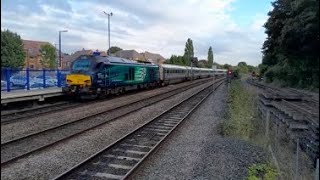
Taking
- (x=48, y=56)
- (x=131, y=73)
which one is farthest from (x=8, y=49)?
A: (x=48, y=56)

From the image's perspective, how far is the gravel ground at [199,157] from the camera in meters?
8.49

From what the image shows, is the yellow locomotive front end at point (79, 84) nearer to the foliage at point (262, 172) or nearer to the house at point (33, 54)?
the foliage at point (262, 172)

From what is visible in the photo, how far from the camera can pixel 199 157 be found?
1012 centimetres

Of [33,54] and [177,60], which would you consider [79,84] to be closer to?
[33,54]

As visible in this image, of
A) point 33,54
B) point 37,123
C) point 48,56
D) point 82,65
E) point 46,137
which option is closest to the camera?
point 46,137

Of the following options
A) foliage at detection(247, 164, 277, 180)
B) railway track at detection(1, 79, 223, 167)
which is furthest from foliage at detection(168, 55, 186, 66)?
Answer: foliage at detection(247, 164, 277, 180)

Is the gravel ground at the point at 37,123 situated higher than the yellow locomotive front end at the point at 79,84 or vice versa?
the yellow locomotive front end at the point at 79,84

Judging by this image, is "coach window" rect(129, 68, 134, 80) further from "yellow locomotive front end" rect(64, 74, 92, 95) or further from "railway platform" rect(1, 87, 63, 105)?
"railway platform" rect(1, 87, 63, 105)

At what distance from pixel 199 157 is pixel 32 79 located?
16.0m

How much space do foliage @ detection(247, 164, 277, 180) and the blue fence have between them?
14091 mm

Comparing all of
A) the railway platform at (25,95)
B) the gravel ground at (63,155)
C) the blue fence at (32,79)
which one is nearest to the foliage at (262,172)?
the gravel ground at (63,155)

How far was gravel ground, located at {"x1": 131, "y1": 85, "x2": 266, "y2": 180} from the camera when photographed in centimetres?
849

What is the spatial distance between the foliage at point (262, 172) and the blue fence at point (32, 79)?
14091 mm

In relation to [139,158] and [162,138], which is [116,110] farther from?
[139,158]
